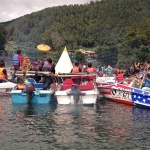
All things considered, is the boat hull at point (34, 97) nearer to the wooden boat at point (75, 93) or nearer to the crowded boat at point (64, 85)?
the crowded boat at point (64, 85)

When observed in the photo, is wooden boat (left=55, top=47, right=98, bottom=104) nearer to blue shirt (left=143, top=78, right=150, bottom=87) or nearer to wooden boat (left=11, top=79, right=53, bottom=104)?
wooden boat (left=11, top=79, right=53, bottom=104)

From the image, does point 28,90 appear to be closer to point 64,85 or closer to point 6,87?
point 64,85

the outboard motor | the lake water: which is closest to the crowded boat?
the outboard motor

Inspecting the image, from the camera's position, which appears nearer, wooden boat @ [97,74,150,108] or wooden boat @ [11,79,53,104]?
wooden boat @ [97,74,150,108]

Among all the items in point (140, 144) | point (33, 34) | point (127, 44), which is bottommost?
point (140, 144)

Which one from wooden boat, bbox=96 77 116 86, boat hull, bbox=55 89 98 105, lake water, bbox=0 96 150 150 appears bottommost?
lake water, bbox=0 96 150 150

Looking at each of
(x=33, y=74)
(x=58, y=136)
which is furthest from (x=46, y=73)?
(x=58, y=136)

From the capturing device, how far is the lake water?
1148cm

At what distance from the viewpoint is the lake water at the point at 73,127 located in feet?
37.7

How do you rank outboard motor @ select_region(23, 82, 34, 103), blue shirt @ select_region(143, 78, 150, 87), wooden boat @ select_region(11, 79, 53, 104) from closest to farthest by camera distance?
outboard motor @ select_region(23, 82, 34, 103), wooden boat @ select_region(11, 79, 53, 104), blue shirt @ select_region(143, 78, 150, 87)

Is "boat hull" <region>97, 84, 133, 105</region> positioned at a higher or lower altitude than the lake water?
higher

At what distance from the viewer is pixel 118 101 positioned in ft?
67.7

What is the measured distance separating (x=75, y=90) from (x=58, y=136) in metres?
5.82

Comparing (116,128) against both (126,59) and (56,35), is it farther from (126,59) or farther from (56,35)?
(56,35)
